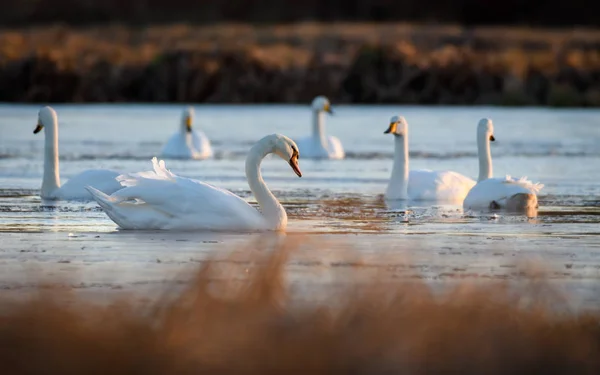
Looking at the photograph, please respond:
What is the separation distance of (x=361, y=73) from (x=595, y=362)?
34.4 m

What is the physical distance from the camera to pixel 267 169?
1953 centimetres

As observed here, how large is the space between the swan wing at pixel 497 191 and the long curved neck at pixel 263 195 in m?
2.61

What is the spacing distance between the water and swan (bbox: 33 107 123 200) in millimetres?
222

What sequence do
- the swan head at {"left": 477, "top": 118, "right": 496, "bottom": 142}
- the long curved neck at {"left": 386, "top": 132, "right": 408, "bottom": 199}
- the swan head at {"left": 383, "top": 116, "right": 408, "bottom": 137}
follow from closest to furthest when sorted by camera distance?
the long curved neck at {"left": 386, "top": 132, "right": 408, "bottom": 199}
the swan head at {"left": 477, "top": 118, "right": 496, "bottom": 142}
the swan head at {"left": 383, "top": 116, "right": 408, "bottom": 137}

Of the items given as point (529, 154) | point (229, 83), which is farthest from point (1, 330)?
point (229, 83)

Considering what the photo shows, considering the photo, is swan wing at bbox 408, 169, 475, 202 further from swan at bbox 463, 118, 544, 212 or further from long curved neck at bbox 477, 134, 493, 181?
swan at bbox 463, 118, 544, 212

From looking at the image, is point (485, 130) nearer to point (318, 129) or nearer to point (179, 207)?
point (179, 207)

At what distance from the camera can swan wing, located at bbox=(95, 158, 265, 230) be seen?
1062 cm

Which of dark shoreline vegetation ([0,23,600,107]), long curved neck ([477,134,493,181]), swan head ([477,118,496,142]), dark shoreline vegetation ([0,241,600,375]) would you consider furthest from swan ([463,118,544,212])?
dark shoreline vegetation ([0,23,600,107])

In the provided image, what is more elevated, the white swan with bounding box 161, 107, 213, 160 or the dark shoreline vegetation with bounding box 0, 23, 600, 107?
the dark shoreline vegetation with bounding box 0, 23, 600, 107

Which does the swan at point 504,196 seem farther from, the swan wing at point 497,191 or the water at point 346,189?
the water at point 346,189

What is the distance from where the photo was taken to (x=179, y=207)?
10.7 metres

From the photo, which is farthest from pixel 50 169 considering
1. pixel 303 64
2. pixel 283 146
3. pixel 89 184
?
pixel 303 64

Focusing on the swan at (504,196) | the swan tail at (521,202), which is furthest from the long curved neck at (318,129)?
the swan tail at (521,202)
